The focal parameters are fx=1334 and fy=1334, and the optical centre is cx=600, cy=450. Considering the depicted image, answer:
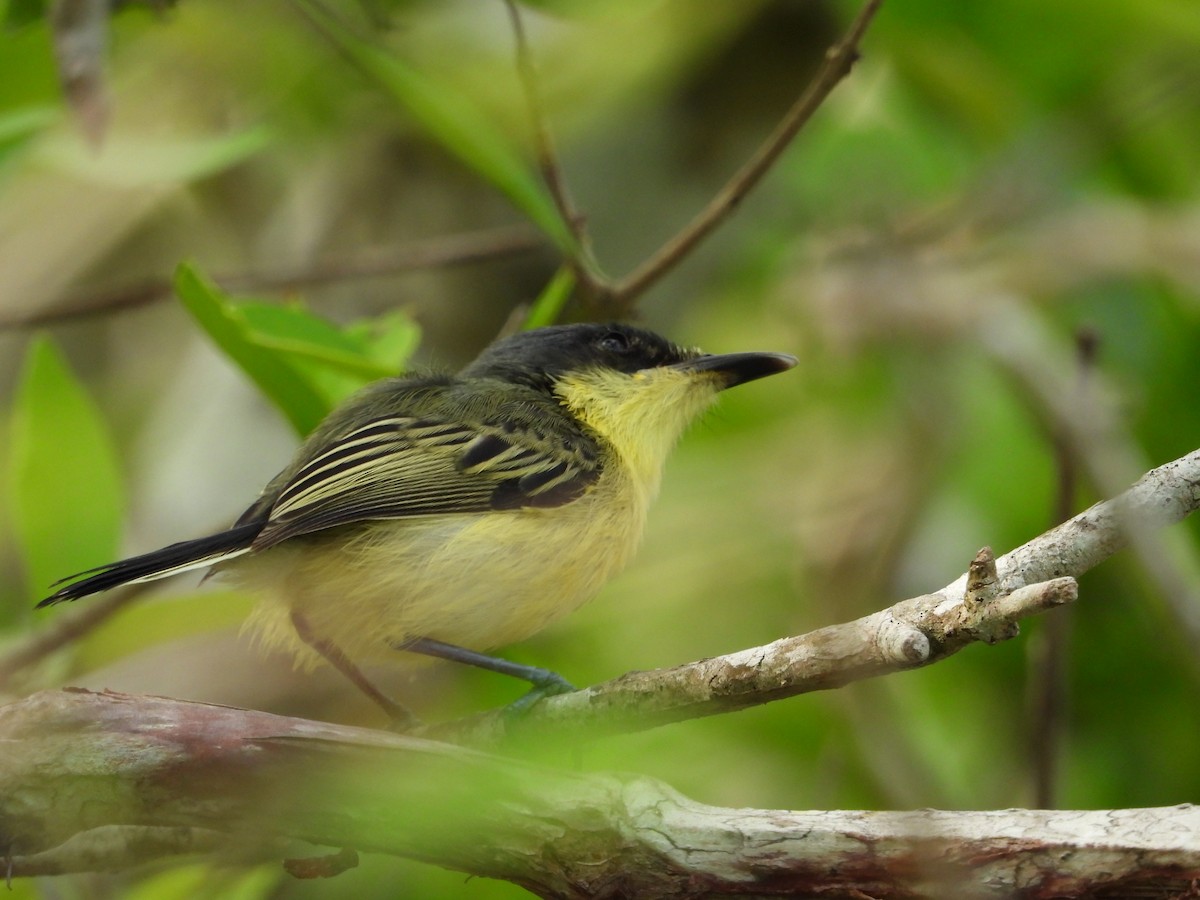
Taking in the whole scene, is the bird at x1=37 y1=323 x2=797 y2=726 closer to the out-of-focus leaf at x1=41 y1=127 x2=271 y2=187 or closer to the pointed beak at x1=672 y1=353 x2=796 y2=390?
the pointed beak at x1=672 y1=353 x2=796 y2=390

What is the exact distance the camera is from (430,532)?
121 inches

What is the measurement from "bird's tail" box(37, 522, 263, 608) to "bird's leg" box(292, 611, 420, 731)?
328 millimetres

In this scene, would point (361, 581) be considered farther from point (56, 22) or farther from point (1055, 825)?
point (1055, 825)

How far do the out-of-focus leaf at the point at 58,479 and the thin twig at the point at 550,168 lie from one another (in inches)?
50.2

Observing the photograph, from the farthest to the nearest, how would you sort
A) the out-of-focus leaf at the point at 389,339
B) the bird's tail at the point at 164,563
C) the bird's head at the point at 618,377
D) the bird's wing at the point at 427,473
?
the bird's head at the point at 618,377, the out-of-focus leaf at the point at 389,339, the bird's wing at the point at 427,473, the bird's tail at the point at 164,563

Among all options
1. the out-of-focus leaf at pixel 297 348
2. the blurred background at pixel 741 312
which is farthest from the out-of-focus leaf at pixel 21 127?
the out-of-focus leaf at pixel 297 348

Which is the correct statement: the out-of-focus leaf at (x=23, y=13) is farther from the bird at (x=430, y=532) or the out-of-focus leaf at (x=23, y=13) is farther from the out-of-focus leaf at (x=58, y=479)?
the bird at (x=430, y=532)

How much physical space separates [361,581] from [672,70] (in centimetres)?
275

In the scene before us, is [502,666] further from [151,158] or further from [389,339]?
[151,158]

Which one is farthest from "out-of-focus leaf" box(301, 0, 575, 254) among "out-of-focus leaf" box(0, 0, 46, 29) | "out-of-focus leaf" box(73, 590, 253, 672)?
"out-of-focus leaf" box(73, 590, 253, 672)

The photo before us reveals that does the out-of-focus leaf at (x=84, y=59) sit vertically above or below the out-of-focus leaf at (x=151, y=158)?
above

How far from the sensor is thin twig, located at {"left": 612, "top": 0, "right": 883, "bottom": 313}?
2.97 metres

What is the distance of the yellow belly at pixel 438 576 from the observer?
301cm

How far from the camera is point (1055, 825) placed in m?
1.79
